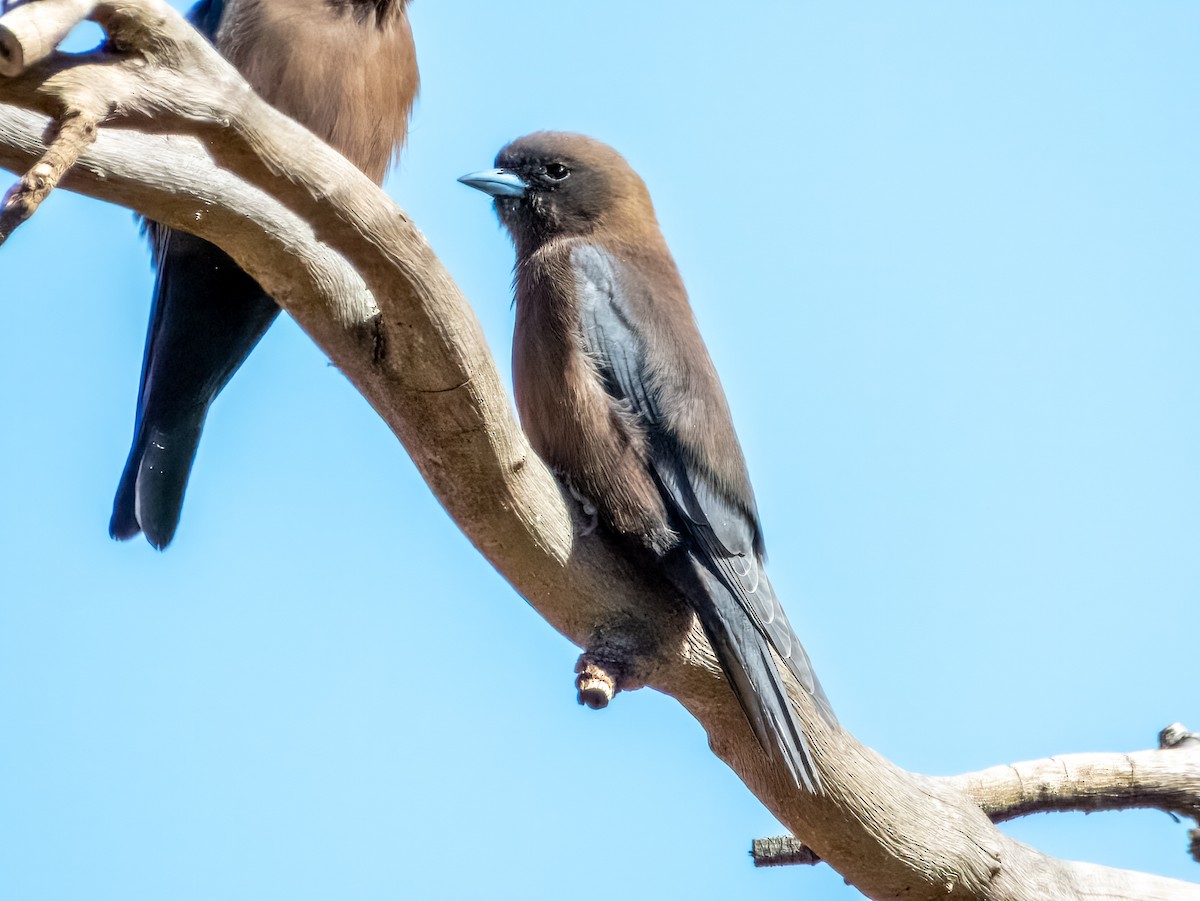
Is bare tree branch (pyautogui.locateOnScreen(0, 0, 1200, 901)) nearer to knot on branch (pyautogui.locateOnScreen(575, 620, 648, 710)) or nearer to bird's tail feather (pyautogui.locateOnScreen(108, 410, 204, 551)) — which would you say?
knot on branch (pyautogui.locateOnScreen(575, 620, 648, 710))

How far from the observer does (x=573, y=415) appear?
11.1 feet

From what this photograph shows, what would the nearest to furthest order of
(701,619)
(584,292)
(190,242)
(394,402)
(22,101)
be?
1. (22,101)
2. (394,402)
3. (701,619)
4. (584,292)
5. (190,242)

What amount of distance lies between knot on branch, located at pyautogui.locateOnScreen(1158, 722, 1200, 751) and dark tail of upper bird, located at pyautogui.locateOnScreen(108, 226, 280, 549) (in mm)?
2882

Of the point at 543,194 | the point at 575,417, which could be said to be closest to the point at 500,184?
the point at 543,194

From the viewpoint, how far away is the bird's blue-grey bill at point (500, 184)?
3945 mm

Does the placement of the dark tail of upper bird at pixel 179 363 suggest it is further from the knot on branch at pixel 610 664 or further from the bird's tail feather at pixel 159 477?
the knot on branch at pixel 610 664

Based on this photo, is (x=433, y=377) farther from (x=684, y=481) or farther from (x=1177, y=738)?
(x=1177, y=738)

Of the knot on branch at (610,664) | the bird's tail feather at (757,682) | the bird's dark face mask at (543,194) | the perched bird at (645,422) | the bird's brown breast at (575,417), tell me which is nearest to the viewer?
the knot on branch at (610,664)

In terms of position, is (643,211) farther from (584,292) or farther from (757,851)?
(757,851)

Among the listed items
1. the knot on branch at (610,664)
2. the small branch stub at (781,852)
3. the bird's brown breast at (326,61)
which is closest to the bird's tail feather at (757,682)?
the knot on branch at (610,664)

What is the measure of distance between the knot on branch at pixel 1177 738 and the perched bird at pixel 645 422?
1310 millimetres

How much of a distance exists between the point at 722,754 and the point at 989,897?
0.72 metres

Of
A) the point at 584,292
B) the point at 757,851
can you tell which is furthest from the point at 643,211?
the point at 757,851

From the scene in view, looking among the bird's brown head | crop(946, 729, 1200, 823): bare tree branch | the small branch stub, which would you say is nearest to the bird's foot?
the bird's brown head
